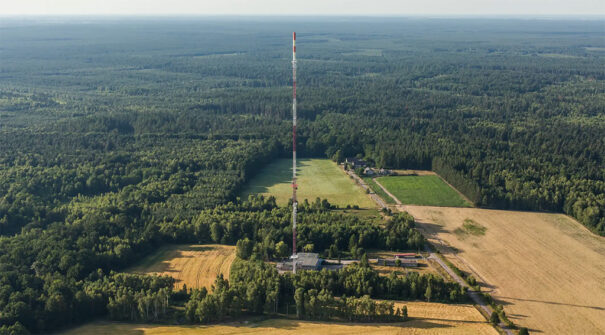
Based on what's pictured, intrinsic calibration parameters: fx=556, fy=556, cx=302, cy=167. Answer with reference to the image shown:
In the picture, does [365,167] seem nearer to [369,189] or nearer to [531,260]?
[369,189]

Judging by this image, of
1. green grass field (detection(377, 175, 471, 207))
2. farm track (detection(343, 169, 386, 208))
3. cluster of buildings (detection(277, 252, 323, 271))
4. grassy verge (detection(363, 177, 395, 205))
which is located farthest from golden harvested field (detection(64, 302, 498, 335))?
grassy verge (detection(363, 177, 395, 205))

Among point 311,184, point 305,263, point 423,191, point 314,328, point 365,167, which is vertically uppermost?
point 305,263

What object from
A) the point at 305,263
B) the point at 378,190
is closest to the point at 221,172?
the point at 378,190

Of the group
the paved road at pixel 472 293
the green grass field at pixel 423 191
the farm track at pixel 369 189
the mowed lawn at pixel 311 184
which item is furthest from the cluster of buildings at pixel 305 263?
the green grass field at pixel 423 191

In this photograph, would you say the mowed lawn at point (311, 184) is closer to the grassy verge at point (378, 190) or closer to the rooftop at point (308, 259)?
the grassy verge at point (378, 190)

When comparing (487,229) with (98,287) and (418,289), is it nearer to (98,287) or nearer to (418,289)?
(418,289)
